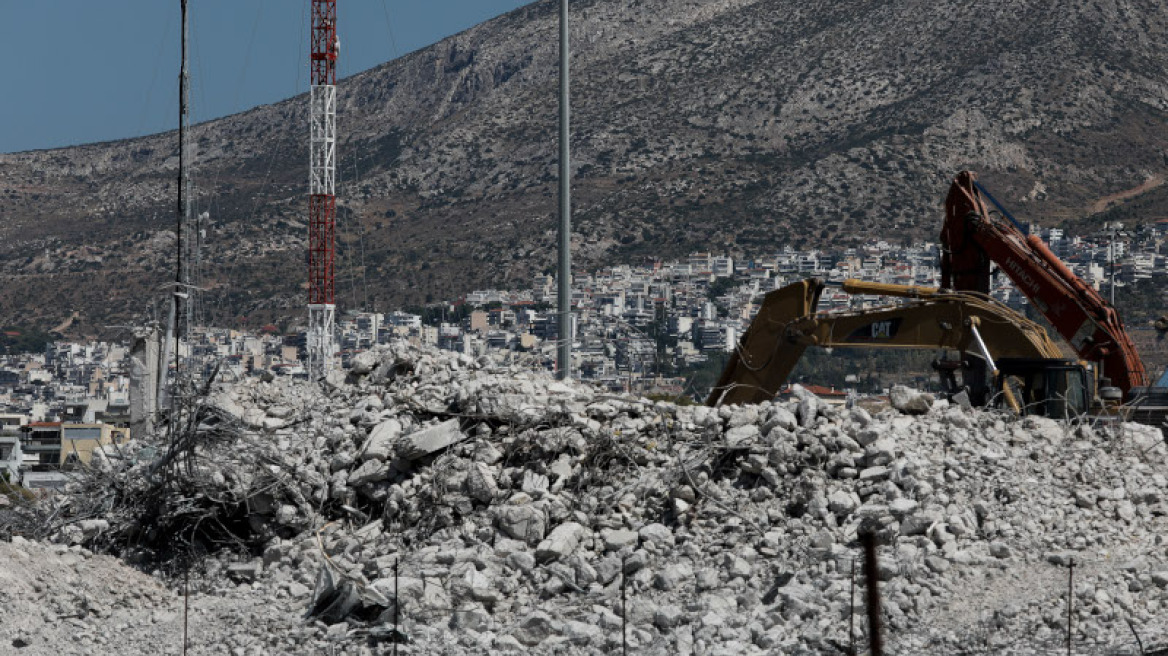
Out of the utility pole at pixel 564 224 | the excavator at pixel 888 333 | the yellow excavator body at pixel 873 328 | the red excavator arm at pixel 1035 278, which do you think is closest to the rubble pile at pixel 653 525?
the utility pole at pixel 564 224

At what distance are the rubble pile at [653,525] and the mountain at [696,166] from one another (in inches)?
2528

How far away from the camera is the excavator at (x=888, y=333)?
17.7 metres

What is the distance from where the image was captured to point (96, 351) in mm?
94125

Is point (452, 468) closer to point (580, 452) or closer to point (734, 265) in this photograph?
point (580, 452)

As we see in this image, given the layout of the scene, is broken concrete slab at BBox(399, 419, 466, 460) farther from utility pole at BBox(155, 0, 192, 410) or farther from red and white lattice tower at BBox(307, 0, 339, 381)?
red and white lattice tower at BBox(307, 0, 339, 381)

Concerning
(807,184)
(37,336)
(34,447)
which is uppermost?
(807,184)

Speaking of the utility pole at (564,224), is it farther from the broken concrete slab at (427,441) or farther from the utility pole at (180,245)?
the utility pole at (180,245)

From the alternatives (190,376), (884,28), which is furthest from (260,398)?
Result: (884,28)

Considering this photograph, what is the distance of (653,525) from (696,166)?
84.1 m

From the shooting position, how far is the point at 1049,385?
16266mm

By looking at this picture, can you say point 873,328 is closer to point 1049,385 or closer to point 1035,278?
point 1035,278

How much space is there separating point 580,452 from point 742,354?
212 inches

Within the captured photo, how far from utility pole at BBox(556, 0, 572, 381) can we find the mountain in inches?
2418

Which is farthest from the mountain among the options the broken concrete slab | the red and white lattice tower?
the broken concrete slab
